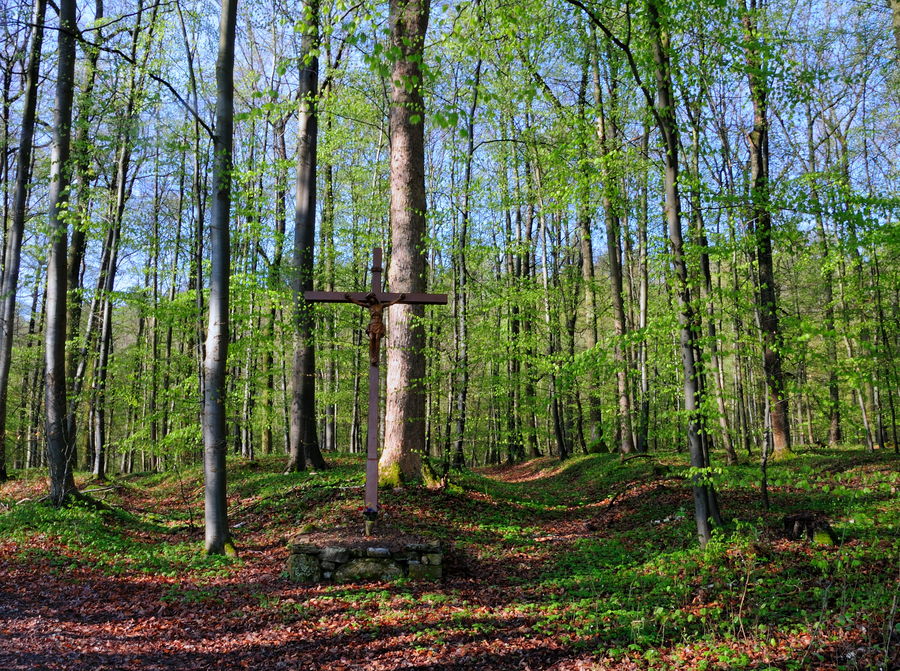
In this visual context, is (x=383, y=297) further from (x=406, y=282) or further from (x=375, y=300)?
(x=406, y=282)

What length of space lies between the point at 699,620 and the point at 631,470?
28.9ft

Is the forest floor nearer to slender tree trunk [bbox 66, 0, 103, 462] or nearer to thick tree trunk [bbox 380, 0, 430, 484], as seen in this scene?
thick tree trunk [bbox 380, 0, 430, 484]

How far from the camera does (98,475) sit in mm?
15969

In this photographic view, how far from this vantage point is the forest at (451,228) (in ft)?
22.6

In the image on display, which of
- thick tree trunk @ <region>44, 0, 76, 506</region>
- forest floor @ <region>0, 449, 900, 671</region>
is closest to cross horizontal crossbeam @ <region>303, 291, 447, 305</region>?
forest floor @ <region>0, 449, 900, 671</region>

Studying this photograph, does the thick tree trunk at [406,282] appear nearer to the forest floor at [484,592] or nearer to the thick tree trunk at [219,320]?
the forest floor at [484,592]

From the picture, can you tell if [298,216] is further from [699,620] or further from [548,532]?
[699,620]

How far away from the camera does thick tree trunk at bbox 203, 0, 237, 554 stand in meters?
7.27

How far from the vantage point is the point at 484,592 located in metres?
5.98

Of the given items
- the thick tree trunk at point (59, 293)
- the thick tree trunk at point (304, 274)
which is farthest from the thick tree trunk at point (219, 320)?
the thick tree trunk at point (304, 274)

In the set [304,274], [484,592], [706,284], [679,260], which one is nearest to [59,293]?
[304,274]

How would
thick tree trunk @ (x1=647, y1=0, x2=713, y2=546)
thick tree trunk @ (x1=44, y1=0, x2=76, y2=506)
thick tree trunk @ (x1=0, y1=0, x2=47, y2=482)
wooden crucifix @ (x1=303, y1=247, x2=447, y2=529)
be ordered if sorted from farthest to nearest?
thick tree trunk @ (x1=0, y1=0, x2=47, y2=482) → thick tree trunk @ (x1=44, y1=0, x2=76, y2=506) → wooden crucifix @ (x1=303, y1=247, x2=447, y2=529) → thick tree trunk @ (x1=647, y1=0, x2=713, y2=546)

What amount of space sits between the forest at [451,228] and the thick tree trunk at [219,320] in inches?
1.5

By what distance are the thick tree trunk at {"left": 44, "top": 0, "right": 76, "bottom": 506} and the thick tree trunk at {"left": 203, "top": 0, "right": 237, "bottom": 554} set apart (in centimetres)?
356
